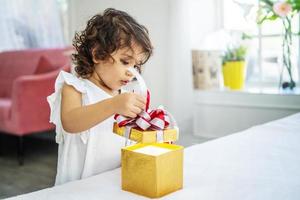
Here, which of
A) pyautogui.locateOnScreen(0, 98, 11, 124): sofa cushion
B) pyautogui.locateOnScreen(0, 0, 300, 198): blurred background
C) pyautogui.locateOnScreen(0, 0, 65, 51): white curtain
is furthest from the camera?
pyautogui.locateOnScreen(0, 0, 65, 51): white curtain

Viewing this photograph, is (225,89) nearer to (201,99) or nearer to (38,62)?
(201,99)

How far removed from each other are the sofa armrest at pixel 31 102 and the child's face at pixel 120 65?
6.47 ft

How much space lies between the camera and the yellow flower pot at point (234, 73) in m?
2.66

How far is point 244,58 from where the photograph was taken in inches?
106

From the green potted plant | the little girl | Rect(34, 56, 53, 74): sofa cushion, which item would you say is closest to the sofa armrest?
Rect(34, 56, 53, 74): sofa cushion

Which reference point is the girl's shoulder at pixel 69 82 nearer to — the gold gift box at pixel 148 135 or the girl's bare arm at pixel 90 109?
the girl's bare arm at pixel 90 109

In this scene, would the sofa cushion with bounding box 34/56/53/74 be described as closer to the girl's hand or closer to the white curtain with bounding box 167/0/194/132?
the white curtain with bounding box 167/0/194/132

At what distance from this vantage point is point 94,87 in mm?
1065

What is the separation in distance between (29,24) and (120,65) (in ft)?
11.1

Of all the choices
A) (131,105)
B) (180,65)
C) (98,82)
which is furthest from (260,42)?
(131,105)

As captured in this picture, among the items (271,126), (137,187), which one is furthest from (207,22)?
(137,187)

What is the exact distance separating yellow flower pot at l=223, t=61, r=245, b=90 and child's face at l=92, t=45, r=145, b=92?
1.74 meters

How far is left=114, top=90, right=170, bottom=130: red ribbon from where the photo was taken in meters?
0.71

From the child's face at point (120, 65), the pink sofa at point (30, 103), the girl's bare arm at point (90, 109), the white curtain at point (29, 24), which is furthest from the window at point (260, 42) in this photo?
the girl's bare arm at point (90, 109)
